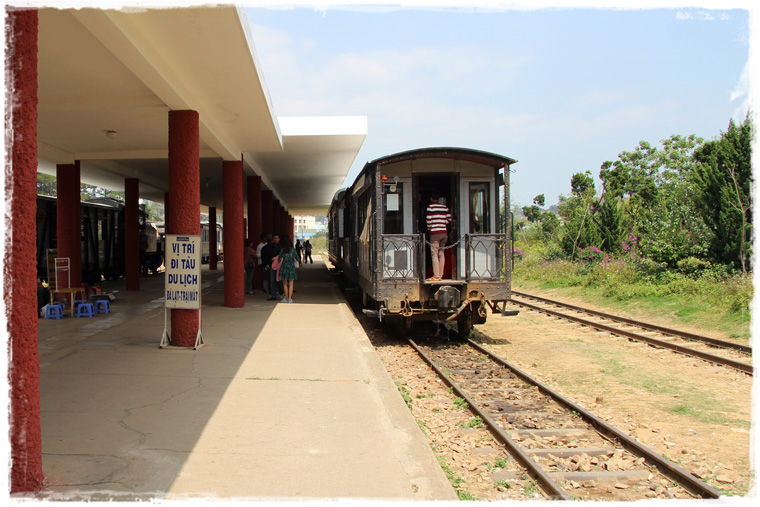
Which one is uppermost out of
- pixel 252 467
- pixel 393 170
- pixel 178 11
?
pixel 178 11

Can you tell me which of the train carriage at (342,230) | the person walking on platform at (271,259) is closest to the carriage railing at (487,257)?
the train carriage at (342,230)

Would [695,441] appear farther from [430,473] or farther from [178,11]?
[178,11]

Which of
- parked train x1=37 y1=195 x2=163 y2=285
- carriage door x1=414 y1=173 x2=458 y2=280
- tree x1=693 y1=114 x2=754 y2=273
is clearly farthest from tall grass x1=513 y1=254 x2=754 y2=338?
parked train x1=37 y1=195 x2=163 y2=285

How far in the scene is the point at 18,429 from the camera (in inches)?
125

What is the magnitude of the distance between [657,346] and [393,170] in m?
5.73

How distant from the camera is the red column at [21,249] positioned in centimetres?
310

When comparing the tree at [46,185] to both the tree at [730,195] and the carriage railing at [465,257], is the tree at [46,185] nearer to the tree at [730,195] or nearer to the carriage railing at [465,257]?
the carriage railing at [465,257]

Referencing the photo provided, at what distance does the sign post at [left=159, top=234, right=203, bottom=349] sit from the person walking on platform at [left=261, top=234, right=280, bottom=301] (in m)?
6.73

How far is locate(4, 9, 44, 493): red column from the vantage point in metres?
3.10

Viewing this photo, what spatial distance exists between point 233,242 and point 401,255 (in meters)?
4.46

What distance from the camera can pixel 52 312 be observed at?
11070 millimetres

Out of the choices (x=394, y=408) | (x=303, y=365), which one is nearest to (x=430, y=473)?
(x=394, y=408)

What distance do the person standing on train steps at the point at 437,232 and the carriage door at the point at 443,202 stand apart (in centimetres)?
31

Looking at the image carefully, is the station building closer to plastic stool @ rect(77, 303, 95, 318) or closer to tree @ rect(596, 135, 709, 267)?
plastic stool @ rect(77, 303, 95, 318)
